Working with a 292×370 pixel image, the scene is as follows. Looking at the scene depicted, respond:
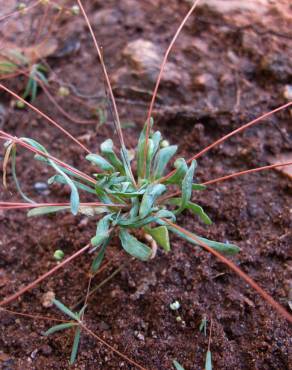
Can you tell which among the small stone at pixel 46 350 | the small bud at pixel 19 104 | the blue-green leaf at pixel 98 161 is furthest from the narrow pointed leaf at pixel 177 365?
the small bud at pixel 19 104

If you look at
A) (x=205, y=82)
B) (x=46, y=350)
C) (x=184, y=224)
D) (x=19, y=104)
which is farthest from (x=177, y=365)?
(x=19, y=104)

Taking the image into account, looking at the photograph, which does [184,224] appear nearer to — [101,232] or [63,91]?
[101,232]

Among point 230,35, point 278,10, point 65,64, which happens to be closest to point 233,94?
point 230,35

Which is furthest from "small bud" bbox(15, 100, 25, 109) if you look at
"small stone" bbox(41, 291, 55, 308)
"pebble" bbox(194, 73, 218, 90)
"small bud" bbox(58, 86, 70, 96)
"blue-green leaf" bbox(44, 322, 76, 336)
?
"blue-green leaf" bbox(44, 322, 76, 336)

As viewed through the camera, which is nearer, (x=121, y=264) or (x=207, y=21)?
(x=121, y=264)

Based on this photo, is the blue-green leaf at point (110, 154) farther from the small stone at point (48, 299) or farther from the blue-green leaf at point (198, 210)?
the small stone at point (48, 299)

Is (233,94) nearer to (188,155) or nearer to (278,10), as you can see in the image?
(188,155)
